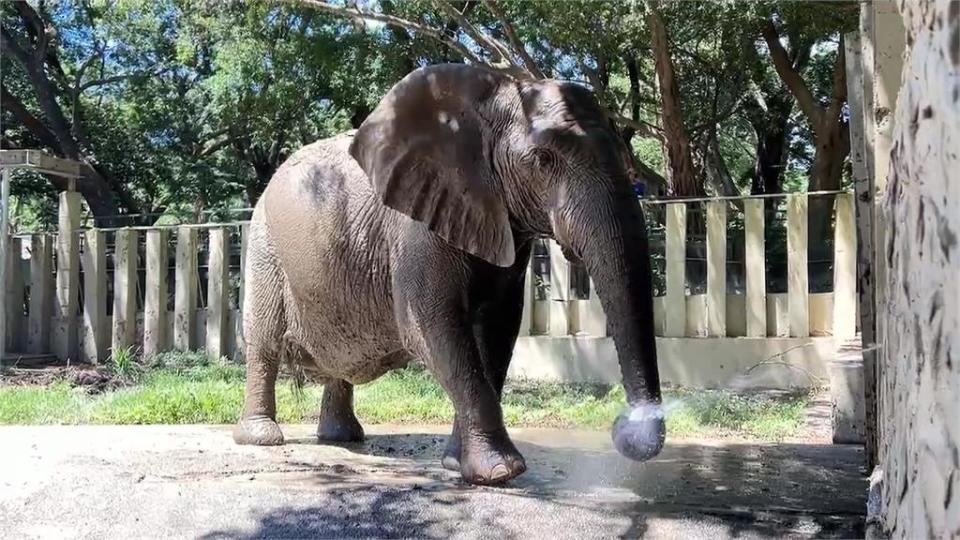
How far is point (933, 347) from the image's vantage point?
132 centimetres

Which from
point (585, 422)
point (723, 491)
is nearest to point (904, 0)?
point (723, 491)

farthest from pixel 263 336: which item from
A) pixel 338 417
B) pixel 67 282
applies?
pixel 67 282

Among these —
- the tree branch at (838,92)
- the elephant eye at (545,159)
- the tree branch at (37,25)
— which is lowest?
the elephant eye at (545,159)

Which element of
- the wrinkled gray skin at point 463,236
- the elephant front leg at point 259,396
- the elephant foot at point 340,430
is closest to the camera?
the wrinkled gray skin at point 463,236

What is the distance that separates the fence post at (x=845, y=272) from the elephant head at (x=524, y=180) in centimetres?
631

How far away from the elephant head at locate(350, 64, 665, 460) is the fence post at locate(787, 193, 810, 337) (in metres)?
6.36

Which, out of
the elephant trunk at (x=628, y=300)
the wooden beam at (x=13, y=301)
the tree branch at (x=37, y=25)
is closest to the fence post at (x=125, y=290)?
the wooden beam at (x=13, y=301)

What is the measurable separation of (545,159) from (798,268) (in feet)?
22.0

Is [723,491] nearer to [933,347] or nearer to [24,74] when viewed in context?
[933,347]

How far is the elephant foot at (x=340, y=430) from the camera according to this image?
652 cm

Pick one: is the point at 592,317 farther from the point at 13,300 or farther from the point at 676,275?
the point at 13,300

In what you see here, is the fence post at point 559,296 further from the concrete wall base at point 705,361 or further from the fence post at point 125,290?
the fence post at point 125,290

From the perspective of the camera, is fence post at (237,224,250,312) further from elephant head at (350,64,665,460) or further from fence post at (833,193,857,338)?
elephant head at (350,64,665,460)

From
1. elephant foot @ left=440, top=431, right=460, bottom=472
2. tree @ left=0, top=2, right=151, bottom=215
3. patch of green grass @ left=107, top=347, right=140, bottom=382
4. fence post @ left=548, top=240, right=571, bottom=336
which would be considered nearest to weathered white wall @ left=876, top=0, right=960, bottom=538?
elephant foot @ left=440, top=431, right=460, bottom=472
